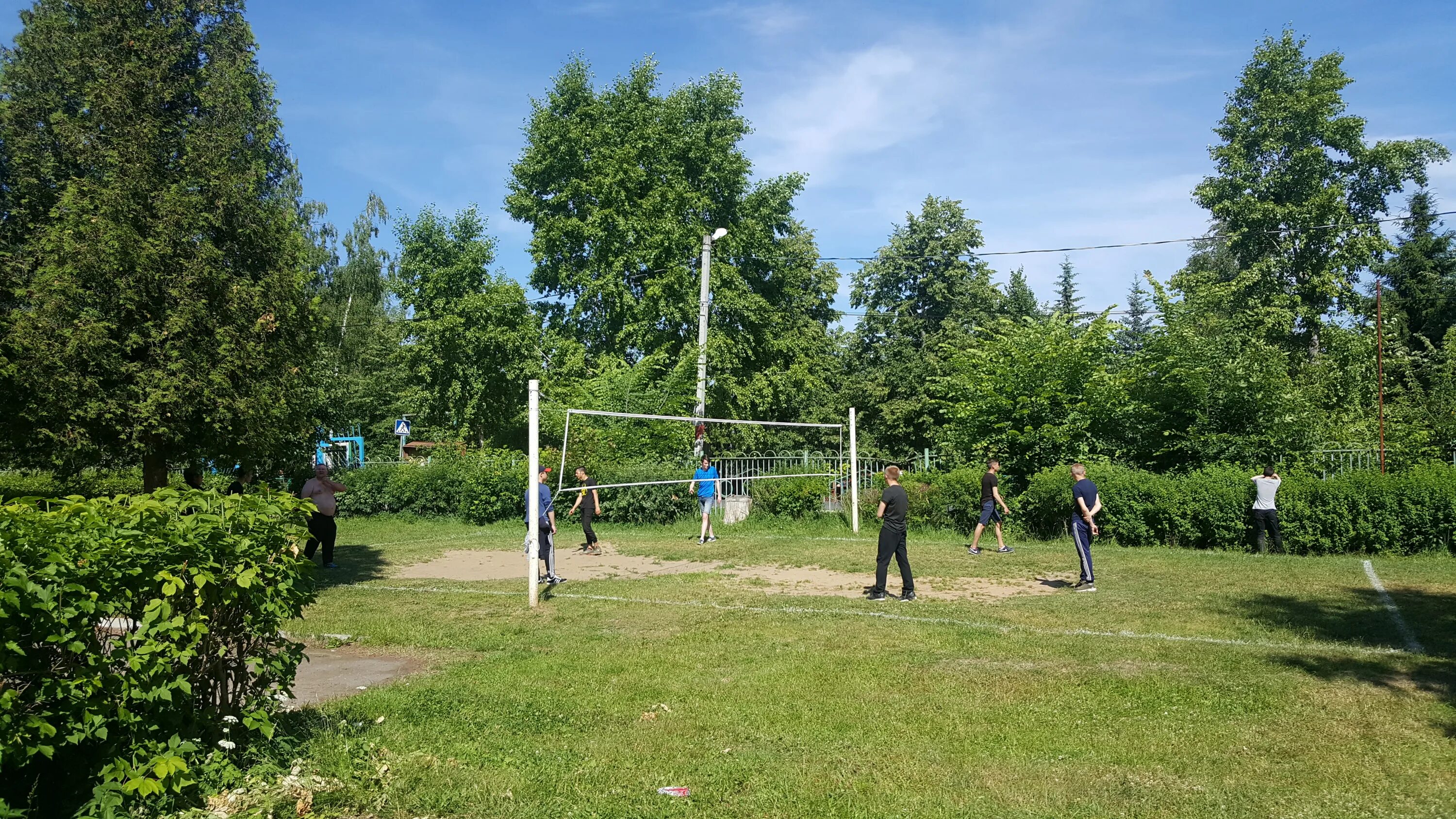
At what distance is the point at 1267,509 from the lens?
17344 millimetres

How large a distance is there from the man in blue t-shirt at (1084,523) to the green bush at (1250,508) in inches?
250

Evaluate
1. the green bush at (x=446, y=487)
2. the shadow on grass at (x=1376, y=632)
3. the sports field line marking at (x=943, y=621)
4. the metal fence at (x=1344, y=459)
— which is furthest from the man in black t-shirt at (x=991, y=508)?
the green bush at (x=446, y=487)

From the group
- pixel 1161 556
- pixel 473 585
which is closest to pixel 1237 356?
pixel 1161 556

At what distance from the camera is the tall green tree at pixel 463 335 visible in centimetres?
3697

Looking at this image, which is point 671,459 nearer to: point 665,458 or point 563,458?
point 665,458

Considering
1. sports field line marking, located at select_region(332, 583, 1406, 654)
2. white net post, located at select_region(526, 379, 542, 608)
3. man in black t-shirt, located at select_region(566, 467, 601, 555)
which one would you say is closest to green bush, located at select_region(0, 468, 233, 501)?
man in black t-shirt, located at select_region(566, 467, 601, 555)

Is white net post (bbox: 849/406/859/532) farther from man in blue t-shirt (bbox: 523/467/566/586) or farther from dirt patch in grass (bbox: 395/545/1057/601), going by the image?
man in blue t-shirt (bbox: 523/467/566/586)

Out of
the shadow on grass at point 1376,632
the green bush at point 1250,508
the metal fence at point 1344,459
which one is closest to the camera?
the shadow on grass at point 1376,632

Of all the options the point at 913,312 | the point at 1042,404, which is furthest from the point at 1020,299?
the point at 1042,404

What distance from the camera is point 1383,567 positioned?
15.2 metres

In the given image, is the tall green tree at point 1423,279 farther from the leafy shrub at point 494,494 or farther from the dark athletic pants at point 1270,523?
the leafy shrub at point 494,494

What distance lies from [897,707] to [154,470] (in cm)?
970

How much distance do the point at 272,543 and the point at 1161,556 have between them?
50.3 feet

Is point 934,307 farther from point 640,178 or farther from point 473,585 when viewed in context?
point 473,585
